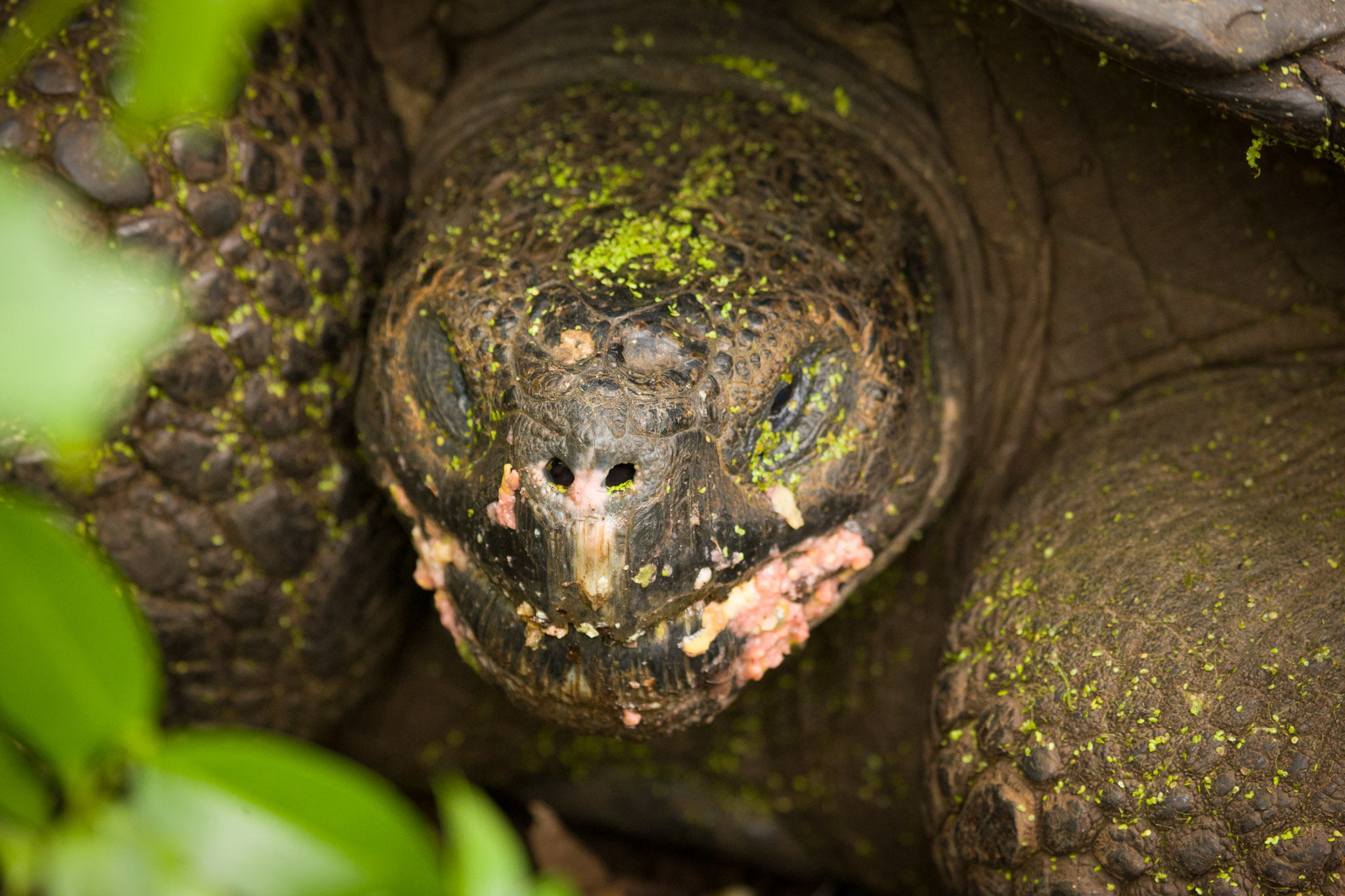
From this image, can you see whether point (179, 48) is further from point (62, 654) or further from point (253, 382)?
point (253, 382)

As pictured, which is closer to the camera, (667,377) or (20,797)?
(20,797)

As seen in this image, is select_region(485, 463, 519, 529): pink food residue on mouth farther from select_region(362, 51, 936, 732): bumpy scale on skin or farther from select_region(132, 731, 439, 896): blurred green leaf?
select_region(132, 731, 439, 896): blurred green leaf

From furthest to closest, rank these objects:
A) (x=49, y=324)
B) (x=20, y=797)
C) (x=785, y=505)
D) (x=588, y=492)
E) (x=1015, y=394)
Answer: (x=1015, y=394), (x=785, y=505), (x=588, y=492), (x=20, y=797), (x=49, y=324)

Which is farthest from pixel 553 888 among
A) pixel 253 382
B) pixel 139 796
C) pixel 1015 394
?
pixel 1015 394

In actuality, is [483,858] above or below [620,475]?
above

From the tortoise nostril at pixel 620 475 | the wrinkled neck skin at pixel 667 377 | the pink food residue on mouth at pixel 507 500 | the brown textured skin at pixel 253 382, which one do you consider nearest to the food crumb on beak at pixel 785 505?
the wrinkled neck skin at pixel 667 377

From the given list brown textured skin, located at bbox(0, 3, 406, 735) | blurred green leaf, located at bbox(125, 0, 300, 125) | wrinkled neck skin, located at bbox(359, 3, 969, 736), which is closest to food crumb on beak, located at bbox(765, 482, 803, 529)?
wrinkled neck skin, located at bbox(359, 3, 969, 736)
